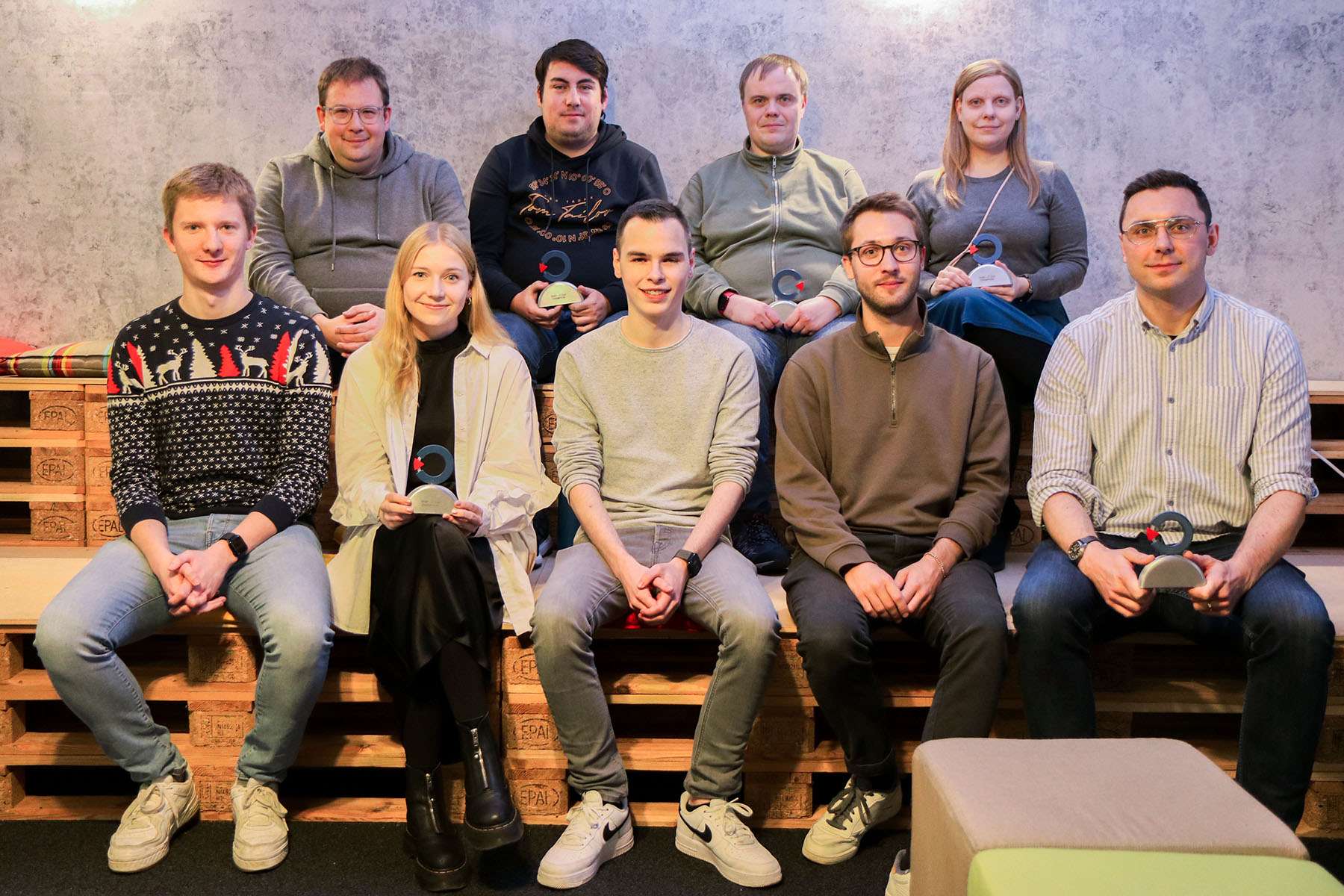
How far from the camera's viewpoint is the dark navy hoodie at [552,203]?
143 inches

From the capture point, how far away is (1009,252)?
356cm

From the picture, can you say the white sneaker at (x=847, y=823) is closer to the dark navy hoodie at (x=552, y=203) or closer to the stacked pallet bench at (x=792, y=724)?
the stacked pallet bench at (x=792, y=724)

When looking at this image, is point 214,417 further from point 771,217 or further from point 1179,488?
point 1179,488

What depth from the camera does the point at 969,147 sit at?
364 centimetres

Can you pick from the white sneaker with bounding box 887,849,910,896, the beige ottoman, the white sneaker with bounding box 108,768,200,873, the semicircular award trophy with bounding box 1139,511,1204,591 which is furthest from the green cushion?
the white sneaker with bounding box 108,768,200,873

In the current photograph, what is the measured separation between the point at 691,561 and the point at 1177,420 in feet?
3.87

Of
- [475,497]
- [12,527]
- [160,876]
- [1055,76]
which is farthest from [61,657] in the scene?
[1055,76]

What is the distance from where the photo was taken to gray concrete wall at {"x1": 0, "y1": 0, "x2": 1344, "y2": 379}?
4145 mm

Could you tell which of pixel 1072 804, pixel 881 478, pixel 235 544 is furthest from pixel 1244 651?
pixel 235 544

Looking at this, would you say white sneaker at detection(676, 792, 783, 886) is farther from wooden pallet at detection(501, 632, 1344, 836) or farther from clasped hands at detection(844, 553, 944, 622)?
clasped hands at detection(844, 553, 944, 622)

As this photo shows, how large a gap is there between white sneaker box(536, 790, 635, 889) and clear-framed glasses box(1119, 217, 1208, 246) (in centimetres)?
178

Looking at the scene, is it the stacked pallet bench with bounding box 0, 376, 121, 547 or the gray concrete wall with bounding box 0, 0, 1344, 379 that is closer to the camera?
the stacked pallet bench with bounding box 0, 376, 121, 547

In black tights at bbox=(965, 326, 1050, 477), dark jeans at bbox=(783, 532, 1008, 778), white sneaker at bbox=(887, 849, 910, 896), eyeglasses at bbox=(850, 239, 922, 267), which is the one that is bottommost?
white sneaker at bbox=(887, 849, 910, 896)

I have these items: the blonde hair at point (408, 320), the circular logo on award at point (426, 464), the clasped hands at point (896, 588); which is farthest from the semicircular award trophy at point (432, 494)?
the clasped hands at point (896, 588)
